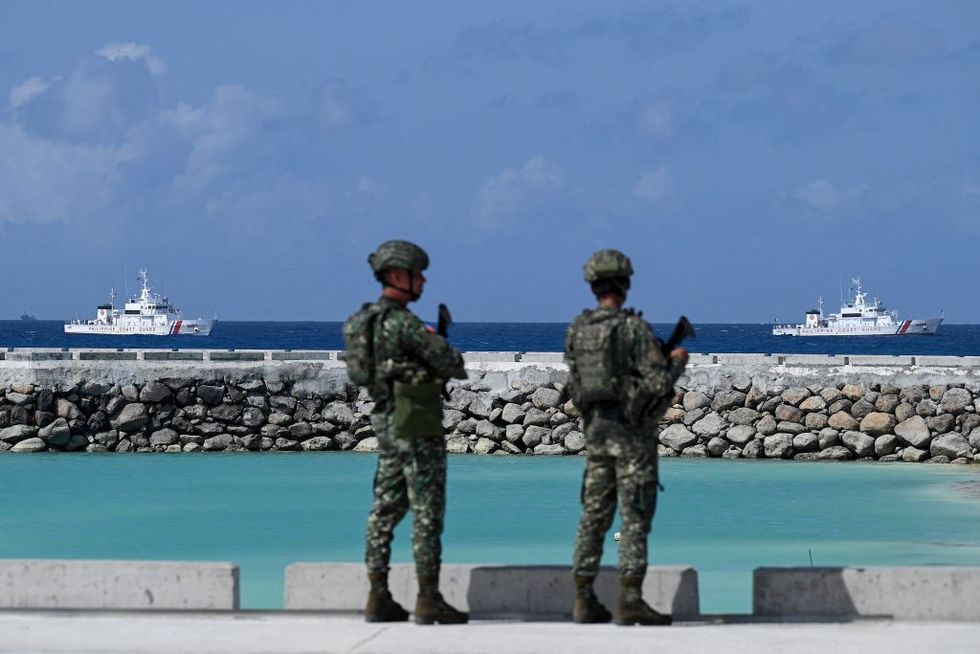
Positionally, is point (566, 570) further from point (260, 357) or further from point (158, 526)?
point (260, 357)

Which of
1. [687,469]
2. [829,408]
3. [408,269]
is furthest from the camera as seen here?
[829,408]

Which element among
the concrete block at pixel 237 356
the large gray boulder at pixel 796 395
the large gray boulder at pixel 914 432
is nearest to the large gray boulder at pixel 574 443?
the large gray boulder at pixel 796 395

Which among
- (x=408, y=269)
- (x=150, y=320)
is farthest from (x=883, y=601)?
(x=150, y=320)

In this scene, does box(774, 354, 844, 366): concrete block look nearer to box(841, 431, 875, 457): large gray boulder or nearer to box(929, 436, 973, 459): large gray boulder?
box(841, 431, 875, 457): large gray boulder

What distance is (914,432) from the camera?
76.7 ft

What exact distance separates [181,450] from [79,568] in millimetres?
16263

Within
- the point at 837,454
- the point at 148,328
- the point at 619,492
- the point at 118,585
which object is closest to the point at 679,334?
the point at 619,492

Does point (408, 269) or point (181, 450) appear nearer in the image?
point (408, 269)

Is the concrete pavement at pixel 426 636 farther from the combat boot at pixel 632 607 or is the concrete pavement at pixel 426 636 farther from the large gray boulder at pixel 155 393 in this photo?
the large gray boulder at pixel 155 393

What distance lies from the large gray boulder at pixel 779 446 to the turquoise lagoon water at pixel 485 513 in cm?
34

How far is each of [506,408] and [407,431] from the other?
16.3 m

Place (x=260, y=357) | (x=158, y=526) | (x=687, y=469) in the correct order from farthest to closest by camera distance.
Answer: (x=260, y=357) < (x=687, y=469) < (x=158, y=526)

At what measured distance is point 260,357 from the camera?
27.8 metres

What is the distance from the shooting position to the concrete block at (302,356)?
2730 centimetres
